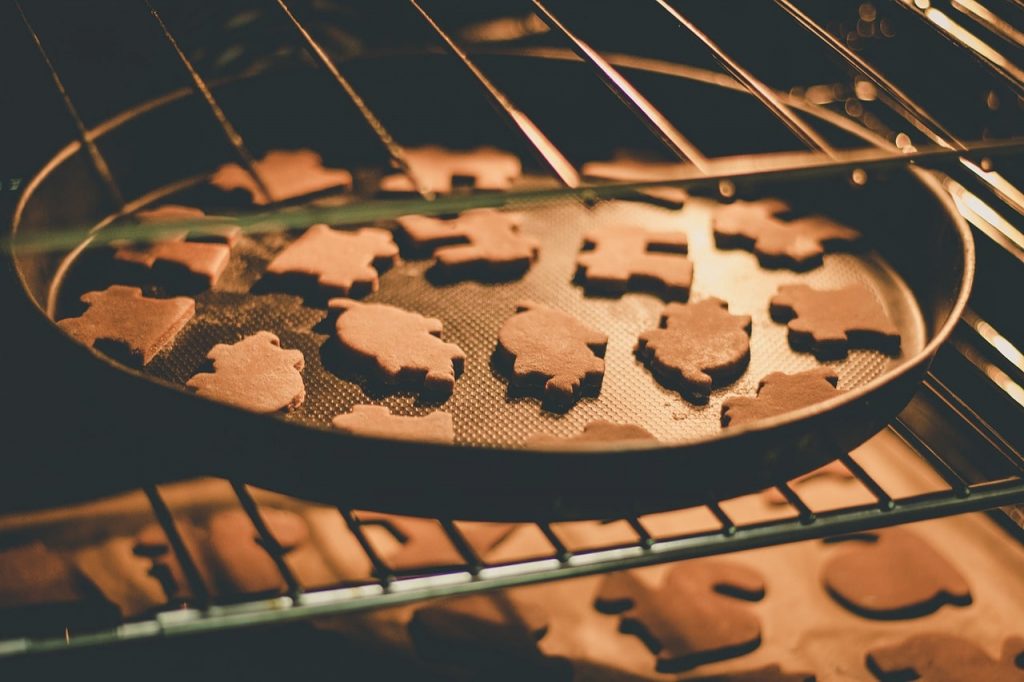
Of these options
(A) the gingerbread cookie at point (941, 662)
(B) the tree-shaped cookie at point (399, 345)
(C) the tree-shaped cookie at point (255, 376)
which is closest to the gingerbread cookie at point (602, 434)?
(B) the tree-shaped cookie at point (399, 345)

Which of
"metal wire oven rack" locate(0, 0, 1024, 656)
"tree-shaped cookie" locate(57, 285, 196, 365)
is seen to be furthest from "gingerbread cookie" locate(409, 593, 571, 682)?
"tree-shaped cookie" locate(57, 285, 196, 365)

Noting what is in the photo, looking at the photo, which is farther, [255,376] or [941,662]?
[941,662]

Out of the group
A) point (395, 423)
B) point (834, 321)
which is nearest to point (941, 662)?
point (834, 321)

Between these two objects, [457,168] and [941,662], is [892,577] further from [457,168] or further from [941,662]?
[457,168]

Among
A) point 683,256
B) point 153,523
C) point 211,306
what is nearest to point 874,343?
point 683,256

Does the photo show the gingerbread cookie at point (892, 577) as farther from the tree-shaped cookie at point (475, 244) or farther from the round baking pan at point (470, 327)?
the tree-shaped cookie at point (475, 244)

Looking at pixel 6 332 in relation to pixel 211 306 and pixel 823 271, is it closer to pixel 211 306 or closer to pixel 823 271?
pixel 211 306
